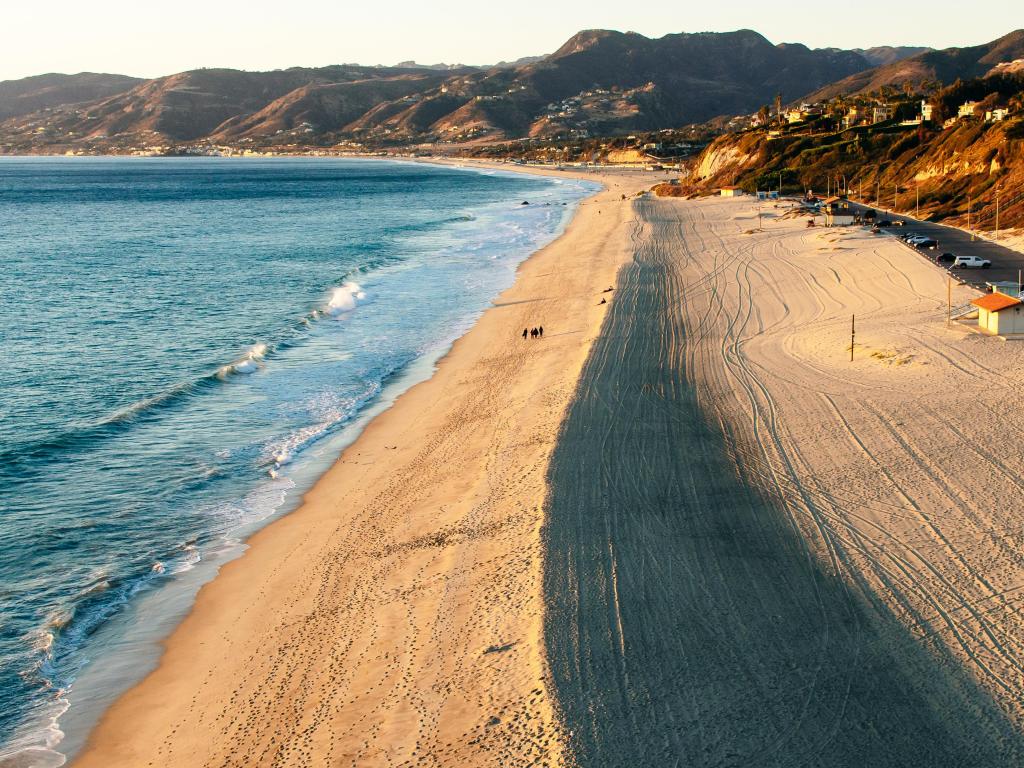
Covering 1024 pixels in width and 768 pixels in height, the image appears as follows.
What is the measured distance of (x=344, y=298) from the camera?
47.9 m

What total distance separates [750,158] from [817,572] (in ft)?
313

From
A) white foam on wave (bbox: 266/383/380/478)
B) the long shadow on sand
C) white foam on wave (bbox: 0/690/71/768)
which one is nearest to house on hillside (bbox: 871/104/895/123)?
white foam on wave (bbox: 266/383/380/478)

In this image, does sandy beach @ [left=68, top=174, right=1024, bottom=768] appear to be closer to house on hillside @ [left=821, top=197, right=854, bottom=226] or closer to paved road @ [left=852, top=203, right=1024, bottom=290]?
paved road @ [left=852, top=203, right=1024, bottom=290]

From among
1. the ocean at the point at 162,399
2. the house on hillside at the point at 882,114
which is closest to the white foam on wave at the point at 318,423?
the ocean at the point at 162,399

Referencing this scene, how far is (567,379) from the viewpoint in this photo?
2919 cm

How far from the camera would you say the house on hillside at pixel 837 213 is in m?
63.0

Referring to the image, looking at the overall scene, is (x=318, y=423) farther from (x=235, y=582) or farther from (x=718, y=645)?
(x=718, y=645)

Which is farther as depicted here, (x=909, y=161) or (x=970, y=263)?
(x=909, y=161)

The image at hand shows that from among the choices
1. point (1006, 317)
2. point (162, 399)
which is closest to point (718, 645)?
point (1006, 317)

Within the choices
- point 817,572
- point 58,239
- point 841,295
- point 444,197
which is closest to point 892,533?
point 817,572

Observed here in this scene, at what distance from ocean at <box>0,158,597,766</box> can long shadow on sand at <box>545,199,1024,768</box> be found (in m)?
7.67

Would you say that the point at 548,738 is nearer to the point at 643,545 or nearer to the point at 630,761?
the point at 630,761

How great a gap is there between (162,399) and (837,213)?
2123 inches

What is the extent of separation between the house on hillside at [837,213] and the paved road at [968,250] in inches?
110
